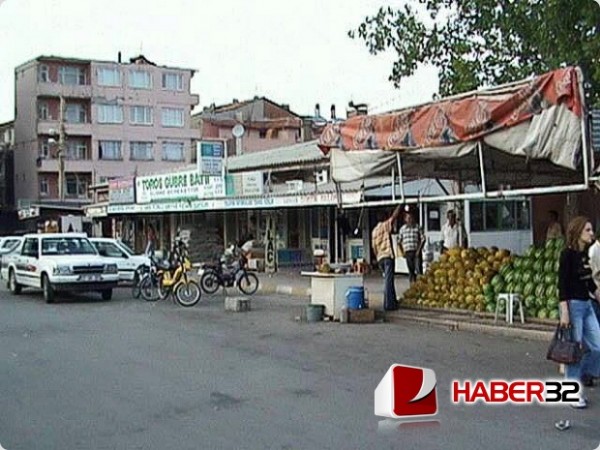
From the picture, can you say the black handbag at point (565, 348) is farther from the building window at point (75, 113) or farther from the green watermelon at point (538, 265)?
the building window at point (75, 113)

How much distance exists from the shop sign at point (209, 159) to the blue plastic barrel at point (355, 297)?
16.4m

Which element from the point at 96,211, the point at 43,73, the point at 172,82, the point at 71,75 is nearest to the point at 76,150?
the point at 71,75

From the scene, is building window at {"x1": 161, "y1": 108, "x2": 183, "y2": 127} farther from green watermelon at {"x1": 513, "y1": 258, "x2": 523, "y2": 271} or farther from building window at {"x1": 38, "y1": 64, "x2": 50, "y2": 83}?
green watermelon at {"x1": 513, "y1": 258, "x2": 523, "y2": 271}

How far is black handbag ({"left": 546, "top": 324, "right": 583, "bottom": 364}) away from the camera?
8.52 m

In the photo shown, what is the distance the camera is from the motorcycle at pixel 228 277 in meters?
22.8

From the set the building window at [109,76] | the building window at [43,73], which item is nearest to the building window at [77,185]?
the building window at [43,73]

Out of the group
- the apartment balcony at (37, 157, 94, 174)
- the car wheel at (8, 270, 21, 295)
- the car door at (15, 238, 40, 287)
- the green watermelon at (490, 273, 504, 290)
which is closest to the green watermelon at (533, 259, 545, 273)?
the green watermelon at (490, 273, 504, 290)

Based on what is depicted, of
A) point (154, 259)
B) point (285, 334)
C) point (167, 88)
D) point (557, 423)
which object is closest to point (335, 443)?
point (557, 423)

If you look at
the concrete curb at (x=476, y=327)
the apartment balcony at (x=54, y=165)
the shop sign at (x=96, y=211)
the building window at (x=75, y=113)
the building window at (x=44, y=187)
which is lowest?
the concrete curb at (x=476, y=327)

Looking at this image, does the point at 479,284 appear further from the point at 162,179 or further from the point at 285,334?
the point at 162,179

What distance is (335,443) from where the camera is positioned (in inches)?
281

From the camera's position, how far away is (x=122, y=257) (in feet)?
84.3

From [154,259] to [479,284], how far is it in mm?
10597

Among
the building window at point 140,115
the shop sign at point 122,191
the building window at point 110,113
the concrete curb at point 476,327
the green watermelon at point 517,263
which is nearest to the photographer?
the concrete curb at point 476,327
